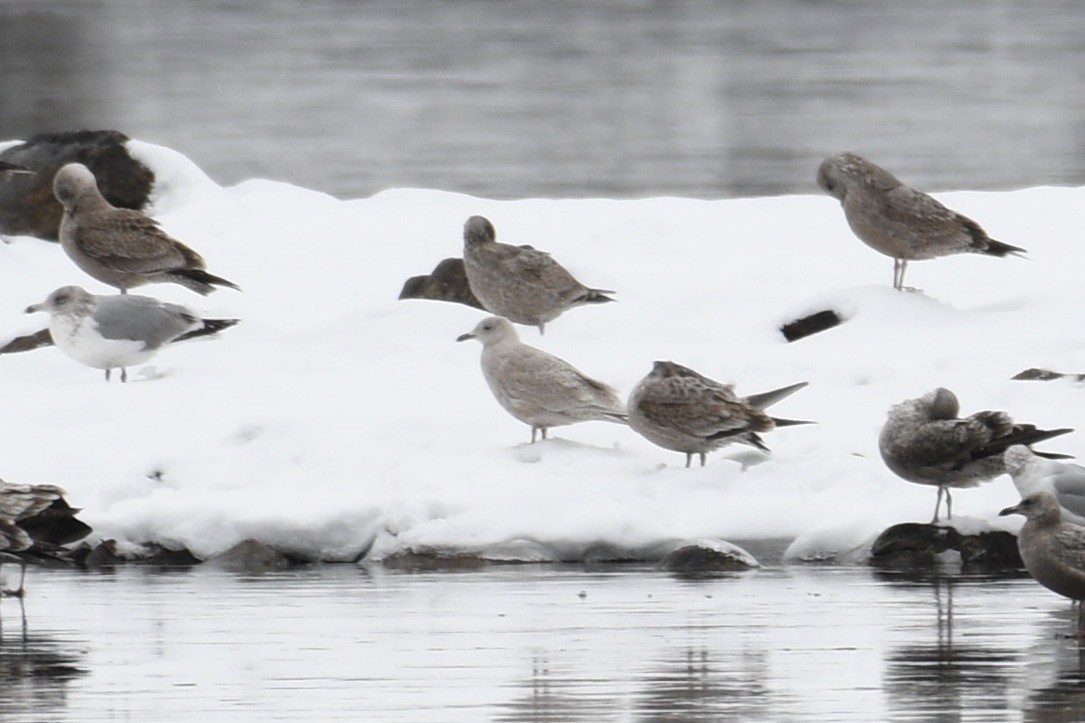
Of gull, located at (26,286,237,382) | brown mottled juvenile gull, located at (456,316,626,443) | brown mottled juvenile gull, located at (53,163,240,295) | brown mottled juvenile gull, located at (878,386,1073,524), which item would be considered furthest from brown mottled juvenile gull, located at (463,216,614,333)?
brown mottled juvenile gull, located at (878,386,1073,524)

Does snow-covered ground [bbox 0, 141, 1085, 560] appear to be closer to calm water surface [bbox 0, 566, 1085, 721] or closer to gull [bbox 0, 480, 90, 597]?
calm water surface [bbox 0, 566, 1085, 721]

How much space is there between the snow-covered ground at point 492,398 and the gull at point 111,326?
0.55ft

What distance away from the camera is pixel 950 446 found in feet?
29.1

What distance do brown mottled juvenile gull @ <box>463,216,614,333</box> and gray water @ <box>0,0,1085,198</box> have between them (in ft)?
48.1

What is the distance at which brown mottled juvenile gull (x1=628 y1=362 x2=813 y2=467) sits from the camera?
962 centimetres

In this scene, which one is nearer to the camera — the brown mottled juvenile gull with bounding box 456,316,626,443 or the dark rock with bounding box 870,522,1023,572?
the dark rock with bounding box 870,522,1023,572

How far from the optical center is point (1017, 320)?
12.0 metres

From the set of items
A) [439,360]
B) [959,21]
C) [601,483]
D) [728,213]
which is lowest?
[601,483]

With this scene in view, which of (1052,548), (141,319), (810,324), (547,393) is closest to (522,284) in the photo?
(810,324)

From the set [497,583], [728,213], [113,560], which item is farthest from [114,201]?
[497,583]

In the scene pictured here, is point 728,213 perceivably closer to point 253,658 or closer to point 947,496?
point 947,496

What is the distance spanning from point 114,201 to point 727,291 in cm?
568

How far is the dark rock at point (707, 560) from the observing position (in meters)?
8.67

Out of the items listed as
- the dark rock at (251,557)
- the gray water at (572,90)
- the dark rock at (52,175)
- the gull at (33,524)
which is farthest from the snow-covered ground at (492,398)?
the gray water at (572,90)
